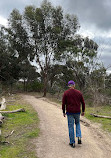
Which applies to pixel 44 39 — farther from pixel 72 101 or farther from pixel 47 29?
pixel 72 101

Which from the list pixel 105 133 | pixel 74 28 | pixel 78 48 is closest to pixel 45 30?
pixel 74 28

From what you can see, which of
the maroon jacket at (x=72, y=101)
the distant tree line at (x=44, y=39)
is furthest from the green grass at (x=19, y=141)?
the distant tree line at (x=44, y=39)

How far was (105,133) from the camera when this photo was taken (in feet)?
21.5

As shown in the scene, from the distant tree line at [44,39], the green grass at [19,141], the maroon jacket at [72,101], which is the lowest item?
the green grass at [19,141]

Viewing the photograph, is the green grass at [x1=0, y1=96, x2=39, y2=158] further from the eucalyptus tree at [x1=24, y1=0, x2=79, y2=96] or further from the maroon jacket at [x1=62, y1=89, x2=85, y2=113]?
the eucalyptus tree at [x1=24, y1=0, x2=79, y2=96]

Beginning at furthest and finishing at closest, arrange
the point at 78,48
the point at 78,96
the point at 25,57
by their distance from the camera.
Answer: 1. the point at 25,57
2. the point at 78,48
3. the point at 78,96

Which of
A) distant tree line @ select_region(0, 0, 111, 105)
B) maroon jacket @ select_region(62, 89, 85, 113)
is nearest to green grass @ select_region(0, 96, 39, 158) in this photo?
maroon jacket @ select_region(62, 89, 85, 113)

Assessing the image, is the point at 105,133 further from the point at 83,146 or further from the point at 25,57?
the point at 25,57

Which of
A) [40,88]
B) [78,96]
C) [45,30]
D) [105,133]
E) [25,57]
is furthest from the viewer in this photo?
[40,88]

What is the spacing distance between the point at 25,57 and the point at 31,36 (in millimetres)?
4375

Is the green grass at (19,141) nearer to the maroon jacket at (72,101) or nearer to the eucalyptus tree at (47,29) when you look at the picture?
the maroon jacket at (72,101)

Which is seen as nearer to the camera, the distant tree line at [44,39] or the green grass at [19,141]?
the green grass at [19,141]

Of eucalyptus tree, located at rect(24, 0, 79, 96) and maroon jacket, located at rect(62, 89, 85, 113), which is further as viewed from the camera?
A: eucalyptus tree, located at rect(24, 0, 79, 96)

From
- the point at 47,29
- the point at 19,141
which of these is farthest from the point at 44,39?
the point at 19,141
